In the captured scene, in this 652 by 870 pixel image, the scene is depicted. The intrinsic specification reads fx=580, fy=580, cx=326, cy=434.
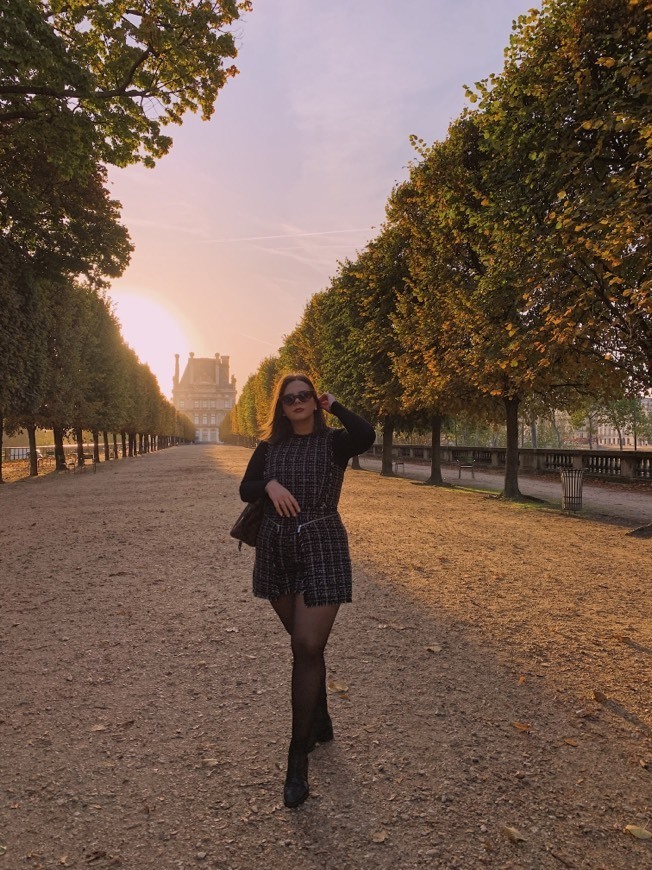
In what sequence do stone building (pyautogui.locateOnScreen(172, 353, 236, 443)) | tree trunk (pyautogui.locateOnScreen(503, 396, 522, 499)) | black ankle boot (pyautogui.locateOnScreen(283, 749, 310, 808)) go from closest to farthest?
black ankle boot (pyautogui.locateOnScreen(283, 749, 310, 808))
tree trunk (pyautogui.locateOnScreen(503, 396, 522, 499))
stone building (pyautogui.locateOnScreen(172, 353, 236, 443))

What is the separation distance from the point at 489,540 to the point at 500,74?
11.1 meters

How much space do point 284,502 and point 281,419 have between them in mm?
600

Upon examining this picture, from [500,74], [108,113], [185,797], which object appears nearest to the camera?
[185,797]

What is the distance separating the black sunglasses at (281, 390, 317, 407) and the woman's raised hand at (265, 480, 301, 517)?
1.67 ft

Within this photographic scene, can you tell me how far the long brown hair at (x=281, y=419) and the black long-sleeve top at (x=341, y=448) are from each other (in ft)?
0.35

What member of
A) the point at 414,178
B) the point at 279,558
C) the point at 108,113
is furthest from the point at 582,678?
the point at 414,178

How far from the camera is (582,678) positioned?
14.6ft

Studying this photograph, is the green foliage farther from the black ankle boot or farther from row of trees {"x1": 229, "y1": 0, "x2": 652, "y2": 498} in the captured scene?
the black ankle boot

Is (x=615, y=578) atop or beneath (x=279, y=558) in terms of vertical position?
beneath

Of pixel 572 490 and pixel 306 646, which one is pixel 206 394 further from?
pixel 306 646

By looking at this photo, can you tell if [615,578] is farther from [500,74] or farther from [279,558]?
[500,74]

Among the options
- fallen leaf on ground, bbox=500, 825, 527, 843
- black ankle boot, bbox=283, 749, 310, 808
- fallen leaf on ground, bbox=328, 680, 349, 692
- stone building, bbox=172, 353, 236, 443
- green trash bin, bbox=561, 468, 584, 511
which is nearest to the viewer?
fallen leaf on ground, bbox=500, 825, 527, 843

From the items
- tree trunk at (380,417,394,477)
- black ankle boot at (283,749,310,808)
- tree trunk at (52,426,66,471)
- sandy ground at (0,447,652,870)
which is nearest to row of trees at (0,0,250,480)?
tree trunk at (52,426,66,471)

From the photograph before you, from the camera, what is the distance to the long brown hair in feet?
10.9
